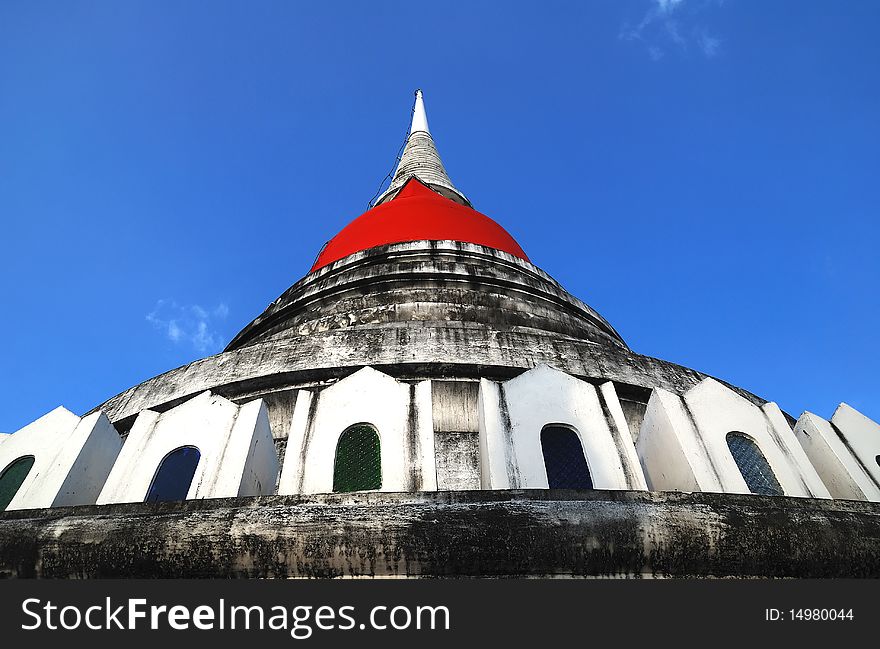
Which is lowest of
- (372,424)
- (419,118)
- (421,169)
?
(372,424)

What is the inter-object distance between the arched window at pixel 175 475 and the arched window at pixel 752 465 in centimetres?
344

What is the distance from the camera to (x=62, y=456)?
4.13 metres

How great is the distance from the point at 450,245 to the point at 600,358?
3976 millimetres

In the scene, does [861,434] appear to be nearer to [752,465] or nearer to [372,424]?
[752,465]

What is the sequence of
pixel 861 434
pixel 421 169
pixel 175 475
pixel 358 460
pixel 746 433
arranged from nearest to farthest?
pixel 358 460
pixel 175 475
pixel 746 433
pixel 861 434
pixel 421 169

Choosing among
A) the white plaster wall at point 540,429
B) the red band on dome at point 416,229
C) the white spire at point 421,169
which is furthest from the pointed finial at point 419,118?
the white plaster wall at point 540,429

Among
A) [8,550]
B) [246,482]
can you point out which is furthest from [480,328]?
[8,550]

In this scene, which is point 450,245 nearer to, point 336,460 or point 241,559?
point 336,460

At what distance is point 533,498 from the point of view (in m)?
3.18

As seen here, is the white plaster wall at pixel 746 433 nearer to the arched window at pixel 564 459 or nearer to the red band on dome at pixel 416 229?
the arched window at pixel 564 459

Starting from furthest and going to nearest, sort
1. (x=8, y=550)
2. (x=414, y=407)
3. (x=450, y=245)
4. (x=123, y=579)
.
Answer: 1. (x=450, y=245)
2. (x=414, y=407)
3. (x=8, y=550)
4. (x=123, y=579)

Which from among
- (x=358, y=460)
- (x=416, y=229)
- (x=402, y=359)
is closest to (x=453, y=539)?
(x=358, y=460)

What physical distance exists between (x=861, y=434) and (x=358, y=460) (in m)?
3.50

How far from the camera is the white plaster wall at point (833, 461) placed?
412cm
